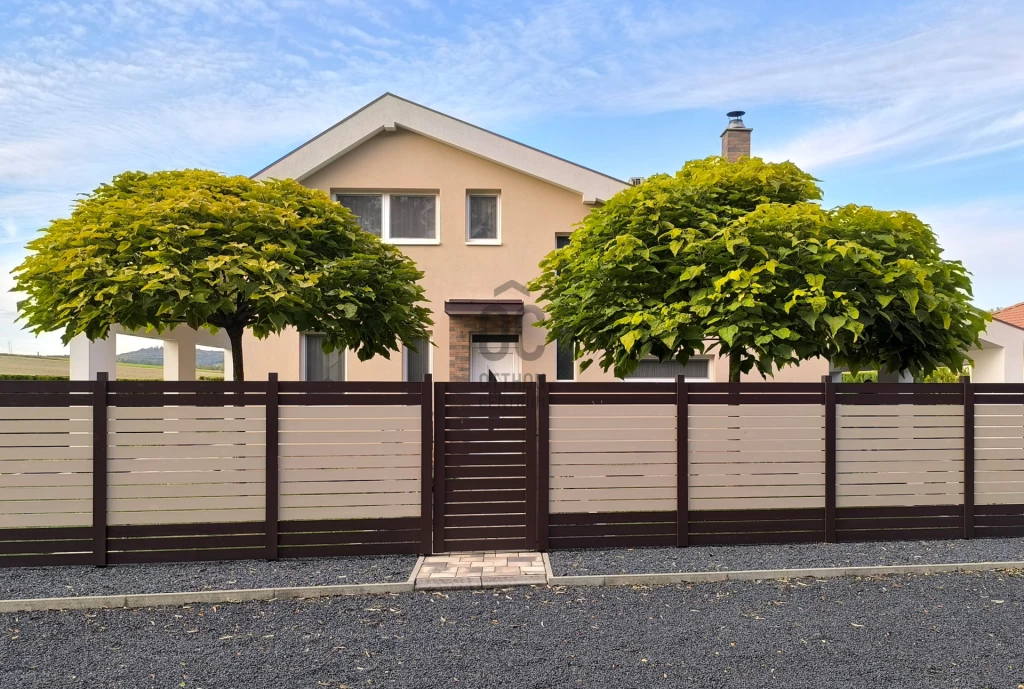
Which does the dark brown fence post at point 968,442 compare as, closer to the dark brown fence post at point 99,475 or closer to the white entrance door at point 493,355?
the white entrance door at point 493,355

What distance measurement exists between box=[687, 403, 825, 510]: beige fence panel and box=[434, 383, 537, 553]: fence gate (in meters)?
1.70

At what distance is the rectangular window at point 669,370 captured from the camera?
12711 millimetres

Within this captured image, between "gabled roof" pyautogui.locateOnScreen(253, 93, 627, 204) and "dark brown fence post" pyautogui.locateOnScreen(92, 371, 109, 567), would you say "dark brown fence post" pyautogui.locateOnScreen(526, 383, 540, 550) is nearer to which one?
"dark brown fence post" pyautogui.locateOnScreen(92, 371, 109, 567)

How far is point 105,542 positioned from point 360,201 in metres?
8.67

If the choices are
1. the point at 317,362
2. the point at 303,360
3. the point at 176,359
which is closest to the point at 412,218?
the point at 317,362

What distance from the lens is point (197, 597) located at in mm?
5137

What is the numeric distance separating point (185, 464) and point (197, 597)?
1328 millimetres

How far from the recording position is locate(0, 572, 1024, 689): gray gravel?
3.83 m

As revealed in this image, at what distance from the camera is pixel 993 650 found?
423 centimetres

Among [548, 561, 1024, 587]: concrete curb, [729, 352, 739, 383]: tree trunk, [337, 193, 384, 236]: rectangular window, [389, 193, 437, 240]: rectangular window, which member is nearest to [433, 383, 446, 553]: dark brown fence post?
[548, 561, 1024, 587]: concrete curb

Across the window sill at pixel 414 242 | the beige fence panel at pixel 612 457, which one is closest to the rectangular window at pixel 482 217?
the window sill at pixel 414 242

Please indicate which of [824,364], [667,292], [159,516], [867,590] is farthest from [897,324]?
[159,516]

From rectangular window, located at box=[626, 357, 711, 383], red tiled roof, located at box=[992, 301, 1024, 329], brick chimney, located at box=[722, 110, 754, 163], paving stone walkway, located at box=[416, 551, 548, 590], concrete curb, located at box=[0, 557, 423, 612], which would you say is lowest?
concrete curb, located at box=[0, 557, 423, 612]

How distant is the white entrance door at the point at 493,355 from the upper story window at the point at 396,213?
243 centimetres
